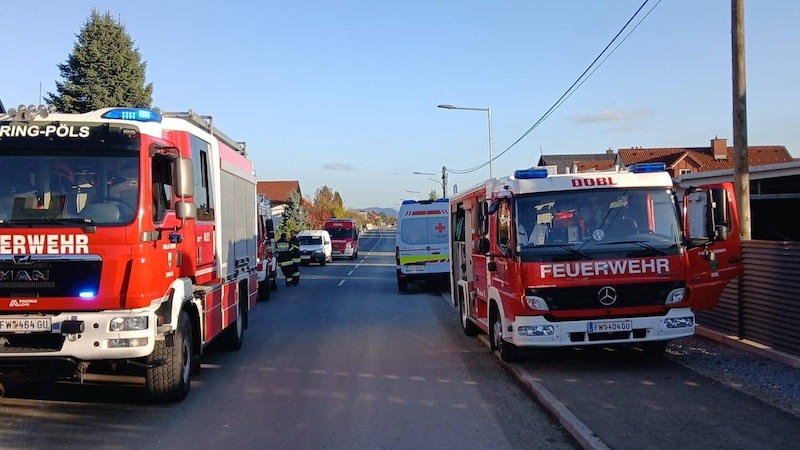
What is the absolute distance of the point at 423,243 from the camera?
841 inches

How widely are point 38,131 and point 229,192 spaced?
12.1ft

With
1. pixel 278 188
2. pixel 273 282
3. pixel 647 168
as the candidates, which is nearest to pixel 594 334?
pixel 647 168

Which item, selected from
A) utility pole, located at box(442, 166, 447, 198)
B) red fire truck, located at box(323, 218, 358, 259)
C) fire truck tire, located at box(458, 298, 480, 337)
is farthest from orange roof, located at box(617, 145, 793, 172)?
fire truck tire, located at box(458, 298, 480, 337)

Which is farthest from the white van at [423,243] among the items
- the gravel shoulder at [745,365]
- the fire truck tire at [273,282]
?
the gravel shoulder at [745,365]

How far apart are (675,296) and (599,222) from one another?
51.1 inches

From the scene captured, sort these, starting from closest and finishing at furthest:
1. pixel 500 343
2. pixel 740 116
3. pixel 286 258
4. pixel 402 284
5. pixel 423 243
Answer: pixel 500 343 < pixel 740 116 < pixel 423 243 < pixel 402 284 < pixel 286 258

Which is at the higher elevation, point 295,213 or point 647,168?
point 295,213

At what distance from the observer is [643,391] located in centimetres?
754

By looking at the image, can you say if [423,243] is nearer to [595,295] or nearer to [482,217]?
[482,217]

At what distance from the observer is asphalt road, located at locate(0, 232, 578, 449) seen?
616cm

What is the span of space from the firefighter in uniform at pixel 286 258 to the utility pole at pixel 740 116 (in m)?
16.1

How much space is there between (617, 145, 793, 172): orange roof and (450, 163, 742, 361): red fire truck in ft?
177

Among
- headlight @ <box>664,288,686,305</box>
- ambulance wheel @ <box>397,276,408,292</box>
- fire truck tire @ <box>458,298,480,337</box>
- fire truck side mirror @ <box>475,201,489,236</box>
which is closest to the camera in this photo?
headlight @ <box>664,288,686,305</box>

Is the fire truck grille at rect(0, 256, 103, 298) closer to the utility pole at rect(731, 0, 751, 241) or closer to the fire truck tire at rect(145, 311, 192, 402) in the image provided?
the fire truck tire at rect(145, 311, 192, 402)
